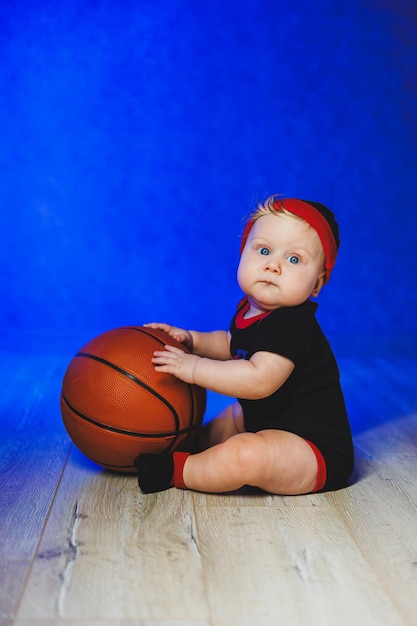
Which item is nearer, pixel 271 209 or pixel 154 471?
pixel 154 471

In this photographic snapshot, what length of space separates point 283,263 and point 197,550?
73 centimetres

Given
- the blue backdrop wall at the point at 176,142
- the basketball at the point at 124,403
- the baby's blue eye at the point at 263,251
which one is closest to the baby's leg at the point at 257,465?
the basketball at the point at 124,403

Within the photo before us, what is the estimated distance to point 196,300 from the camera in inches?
162

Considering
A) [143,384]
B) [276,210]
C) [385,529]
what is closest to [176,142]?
[276,210]

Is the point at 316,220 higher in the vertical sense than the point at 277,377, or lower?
higher

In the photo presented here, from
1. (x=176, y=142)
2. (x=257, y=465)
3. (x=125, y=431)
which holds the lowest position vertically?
(x=257, y=465)

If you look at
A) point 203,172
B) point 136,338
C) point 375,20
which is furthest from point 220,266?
point 136,338

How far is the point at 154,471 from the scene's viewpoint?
1.76m

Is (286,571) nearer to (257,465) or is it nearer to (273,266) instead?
(257,465)

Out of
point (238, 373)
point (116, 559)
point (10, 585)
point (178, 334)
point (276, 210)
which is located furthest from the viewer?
point (178, 334)

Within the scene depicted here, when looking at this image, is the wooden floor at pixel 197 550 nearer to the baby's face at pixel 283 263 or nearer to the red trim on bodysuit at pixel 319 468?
the red trim on bodysuit at pixel 319 468

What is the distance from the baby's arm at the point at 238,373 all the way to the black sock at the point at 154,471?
20cm

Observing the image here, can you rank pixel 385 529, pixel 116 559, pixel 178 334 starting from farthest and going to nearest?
pixel 178 334 → pixel 385 529 → pixel 116 559

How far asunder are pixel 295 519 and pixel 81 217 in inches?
106
